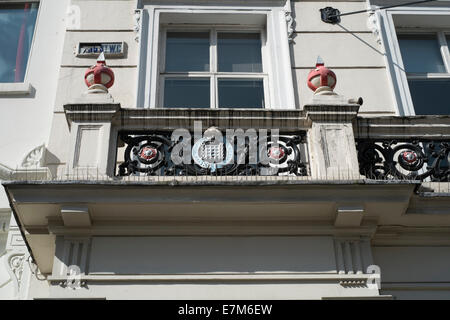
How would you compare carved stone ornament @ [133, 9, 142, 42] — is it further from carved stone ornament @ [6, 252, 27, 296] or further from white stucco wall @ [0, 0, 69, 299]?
carved stone ornament @ [6, 252, 27, 296]

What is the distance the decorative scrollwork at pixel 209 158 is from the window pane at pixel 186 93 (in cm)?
214

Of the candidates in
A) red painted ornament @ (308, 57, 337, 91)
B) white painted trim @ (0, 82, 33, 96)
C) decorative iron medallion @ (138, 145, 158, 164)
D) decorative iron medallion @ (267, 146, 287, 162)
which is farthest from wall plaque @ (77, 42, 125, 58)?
decorative iron medallion @ (267, 146, 287, 162)

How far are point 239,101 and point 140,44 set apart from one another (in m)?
1.71

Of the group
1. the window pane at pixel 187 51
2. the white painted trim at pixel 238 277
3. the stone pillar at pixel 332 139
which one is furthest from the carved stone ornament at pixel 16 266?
the stone pillar at pixel 332 139

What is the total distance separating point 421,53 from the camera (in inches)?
396

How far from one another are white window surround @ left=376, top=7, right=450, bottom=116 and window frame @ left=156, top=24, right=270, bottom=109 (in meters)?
1.83

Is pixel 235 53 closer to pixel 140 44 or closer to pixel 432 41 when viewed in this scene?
pixel 140 44

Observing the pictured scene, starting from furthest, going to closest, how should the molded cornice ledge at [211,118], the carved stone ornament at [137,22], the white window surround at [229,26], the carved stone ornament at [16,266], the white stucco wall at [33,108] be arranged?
the carved stone ornament at [137,22] → the white window surround at [229,26] → the white stucco wall at [33,108] → the carved stone ornament at [16,266] → the molded cornice ledge at [211,118]

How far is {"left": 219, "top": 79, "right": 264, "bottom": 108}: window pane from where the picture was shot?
9.27 meters

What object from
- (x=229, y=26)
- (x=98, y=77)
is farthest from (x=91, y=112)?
(x=229, y=26)

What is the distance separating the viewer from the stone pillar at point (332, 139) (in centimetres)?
680

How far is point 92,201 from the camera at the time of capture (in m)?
6.40

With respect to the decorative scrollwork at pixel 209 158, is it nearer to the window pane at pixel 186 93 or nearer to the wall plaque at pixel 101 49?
the window pane at pixel 186 93
